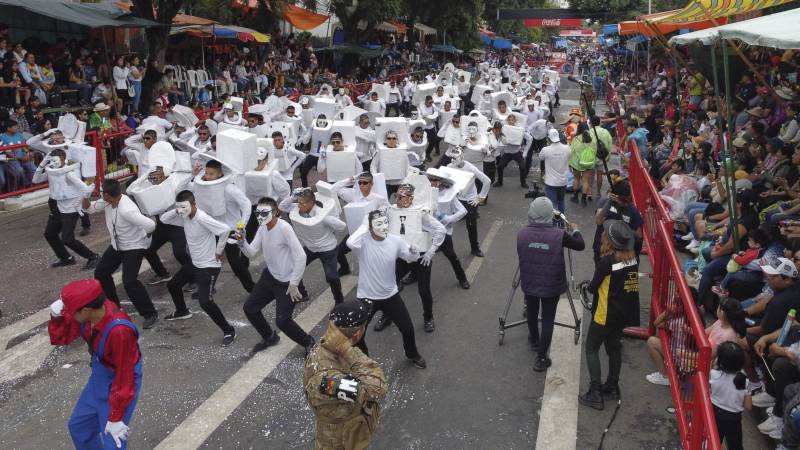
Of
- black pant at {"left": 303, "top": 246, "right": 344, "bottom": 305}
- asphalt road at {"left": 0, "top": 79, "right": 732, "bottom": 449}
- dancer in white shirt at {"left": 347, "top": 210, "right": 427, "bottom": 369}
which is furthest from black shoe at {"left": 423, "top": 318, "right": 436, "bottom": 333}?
black pant at {"left": 303, "top": 246, "right": 344, "bottom": 305}

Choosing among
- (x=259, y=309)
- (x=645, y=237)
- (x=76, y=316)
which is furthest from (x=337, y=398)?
(x=645, y=237)

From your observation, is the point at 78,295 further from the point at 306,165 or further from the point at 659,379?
the point at 306,165

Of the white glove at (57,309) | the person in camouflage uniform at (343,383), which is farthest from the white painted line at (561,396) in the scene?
the white glove at (57,309)

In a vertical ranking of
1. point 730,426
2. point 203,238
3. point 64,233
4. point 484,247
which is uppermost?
point 203,238

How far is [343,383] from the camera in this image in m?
3.39

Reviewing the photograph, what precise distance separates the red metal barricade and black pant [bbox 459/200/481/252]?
8.57 feet

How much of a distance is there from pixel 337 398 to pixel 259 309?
3.41 metres

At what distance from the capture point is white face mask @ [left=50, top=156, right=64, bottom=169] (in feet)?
30.2

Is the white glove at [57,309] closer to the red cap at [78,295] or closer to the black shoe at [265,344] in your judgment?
the red cap at [78,295]

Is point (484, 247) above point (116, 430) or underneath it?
underneath

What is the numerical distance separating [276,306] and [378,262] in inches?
47.3

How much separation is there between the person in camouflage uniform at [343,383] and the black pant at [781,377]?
3365mm

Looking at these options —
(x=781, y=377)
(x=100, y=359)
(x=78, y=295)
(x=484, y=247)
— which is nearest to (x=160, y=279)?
(x=484, y=247)

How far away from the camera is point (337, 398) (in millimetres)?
3438
